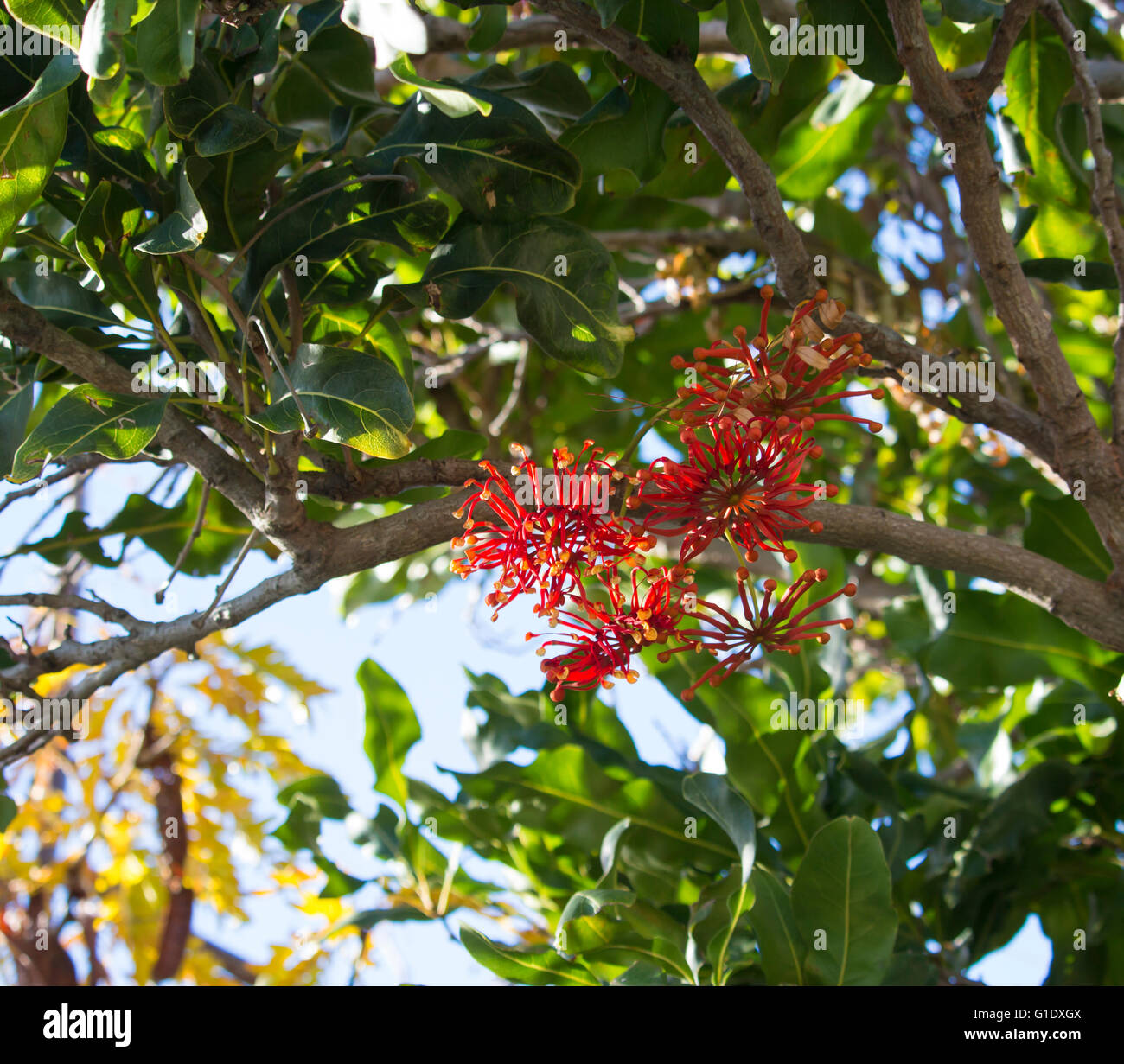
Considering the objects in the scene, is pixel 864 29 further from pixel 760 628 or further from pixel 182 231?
pixel 182 231

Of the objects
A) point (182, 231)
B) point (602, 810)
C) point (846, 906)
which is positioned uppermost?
point (182, 231)

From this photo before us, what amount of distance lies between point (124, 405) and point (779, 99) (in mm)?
1388

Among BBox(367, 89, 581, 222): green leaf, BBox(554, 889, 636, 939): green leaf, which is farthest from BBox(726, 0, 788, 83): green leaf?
BBox(554, 889, 636, 939): green leaf

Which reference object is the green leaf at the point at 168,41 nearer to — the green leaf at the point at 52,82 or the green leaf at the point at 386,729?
the green leaf at the point at 52,82

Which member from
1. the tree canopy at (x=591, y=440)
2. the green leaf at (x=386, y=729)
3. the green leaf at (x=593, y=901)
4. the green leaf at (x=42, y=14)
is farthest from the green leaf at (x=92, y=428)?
the green leaf at (x=386, y=729)

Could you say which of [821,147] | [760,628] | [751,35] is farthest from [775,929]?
[821,147]

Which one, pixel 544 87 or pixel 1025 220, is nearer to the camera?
pixel 544 87

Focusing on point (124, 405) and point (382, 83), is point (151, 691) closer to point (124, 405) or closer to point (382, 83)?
point (382, 83)

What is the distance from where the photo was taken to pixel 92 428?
1.25 m

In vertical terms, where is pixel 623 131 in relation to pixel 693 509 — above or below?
above

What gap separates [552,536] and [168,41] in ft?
2.27

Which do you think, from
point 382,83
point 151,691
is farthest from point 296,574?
point 151,691

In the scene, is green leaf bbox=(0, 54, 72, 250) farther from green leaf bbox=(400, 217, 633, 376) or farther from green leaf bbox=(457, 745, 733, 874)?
green leaf bbox=(457, 745, 733, 874)

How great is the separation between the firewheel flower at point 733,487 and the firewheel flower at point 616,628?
0.06m
